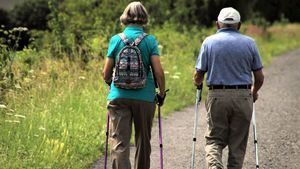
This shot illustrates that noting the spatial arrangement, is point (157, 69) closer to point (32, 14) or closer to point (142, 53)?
point (142, 53)

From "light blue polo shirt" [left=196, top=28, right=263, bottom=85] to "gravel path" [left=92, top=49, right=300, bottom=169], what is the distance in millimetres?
1933

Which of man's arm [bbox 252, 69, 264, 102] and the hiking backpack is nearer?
the hiking backpack

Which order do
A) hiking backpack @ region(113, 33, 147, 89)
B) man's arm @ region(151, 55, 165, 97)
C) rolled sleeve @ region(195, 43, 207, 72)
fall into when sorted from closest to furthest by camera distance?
hiking backpack @ region(113, 33, 147, 89) < man's arm @ region(151, 55, 165, 97) < rolled sleeve @ region(195, 43, 207, 72)

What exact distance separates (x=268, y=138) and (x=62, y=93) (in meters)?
3.19

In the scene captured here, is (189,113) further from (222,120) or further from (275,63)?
(275,63)

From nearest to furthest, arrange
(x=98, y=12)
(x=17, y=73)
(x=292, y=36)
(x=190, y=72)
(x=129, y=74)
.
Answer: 1. (x=129, y=74)
2. (x=17, y=73)
3. (x=190, y=72)
4. (x=98, y=12)
5. (x=292, y=36)

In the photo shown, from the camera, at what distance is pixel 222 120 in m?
6.16

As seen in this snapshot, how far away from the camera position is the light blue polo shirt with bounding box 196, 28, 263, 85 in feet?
19.8

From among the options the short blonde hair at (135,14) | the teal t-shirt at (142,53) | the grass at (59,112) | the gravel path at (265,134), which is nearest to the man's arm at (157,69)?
the teal t-shirt at (142,53)

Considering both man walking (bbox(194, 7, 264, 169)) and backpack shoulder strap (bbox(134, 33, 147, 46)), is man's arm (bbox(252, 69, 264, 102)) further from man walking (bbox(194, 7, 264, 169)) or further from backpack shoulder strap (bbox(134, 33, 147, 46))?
backpack shoulder strap (bbox(134, 33, 147, 46))

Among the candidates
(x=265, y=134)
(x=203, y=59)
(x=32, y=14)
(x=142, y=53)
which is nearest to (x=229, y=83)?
(x=203, y=59)

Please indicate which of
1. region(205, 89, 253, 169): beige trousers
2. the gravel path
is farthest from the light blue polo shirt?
the gravel path

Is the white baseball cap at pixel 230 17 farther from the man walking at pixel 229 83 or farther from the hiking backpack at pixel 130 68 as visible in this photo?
the hiking backpack at pixel 130 68

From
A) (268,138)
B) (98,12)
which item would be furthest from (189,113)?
(98,12)
